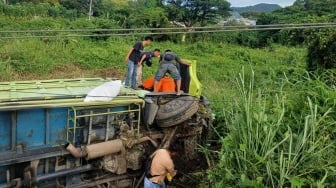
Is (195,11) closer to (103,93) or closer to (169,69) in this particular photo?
(169,69)

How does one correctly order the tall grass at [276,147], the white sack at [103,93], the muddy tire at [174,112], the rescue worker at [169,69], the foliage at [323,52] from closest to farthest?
the tall grass at [276,147] < the white sack at [103,93] < the muddy tire at [174,112] < the rescue worker at [169,69] < the foliage at [323,52]

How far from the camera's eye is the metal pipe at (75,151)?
21.6ft

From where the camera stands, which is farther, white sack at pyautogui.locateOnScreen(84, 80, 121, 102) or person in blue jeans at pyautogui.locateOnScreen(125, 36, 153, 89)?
person in blue jeans at pyautogui.locateOnScreen(125, 36, 153, 89)

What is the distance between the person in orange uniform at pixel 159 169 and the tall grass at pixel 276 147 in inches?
44.1

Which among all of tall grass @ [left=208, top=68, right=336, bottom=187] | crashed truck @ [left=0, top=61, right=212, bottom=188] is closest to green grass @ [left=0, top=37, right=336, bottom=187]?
tall grass @ [left=208, top=68, right=336, bottom=187]

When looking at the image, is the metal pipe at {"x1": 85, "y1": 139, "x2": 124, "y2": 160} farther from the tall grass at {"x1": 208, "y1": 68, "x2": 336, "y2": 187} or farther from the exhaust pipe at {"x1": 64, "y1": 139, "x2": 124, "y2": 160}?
the tall grass at {"x1": 208, "y1": 68, "x2": 336, "y2": 187}

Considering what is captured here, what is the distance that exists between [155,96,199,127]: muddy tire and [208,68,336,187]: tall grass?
7.20ft

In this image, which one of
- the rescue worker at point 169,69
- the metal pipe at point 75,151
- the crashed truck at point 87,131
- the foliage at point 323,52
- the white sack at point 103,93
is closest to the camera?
the crashed truck at point 87,131

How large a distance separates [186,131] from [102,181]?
1.96 m

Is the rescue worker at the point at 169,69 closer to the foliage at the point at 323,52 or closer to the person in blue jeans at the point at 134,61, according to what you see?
the person in blue jeans at the point at 134,61

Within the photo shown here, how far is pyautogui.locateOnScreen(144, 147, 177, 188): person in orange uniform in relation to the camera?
6.32m

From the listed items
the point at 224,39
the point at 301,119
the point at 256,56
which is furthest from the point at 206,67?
the point at 301,119

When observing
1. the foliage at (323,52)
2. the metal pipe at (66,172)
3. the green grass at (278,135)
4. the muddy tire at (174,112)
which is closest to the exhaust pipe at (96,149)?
the metal pipe at (66,172)

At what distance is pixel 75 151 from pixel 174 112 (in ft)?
6.64
